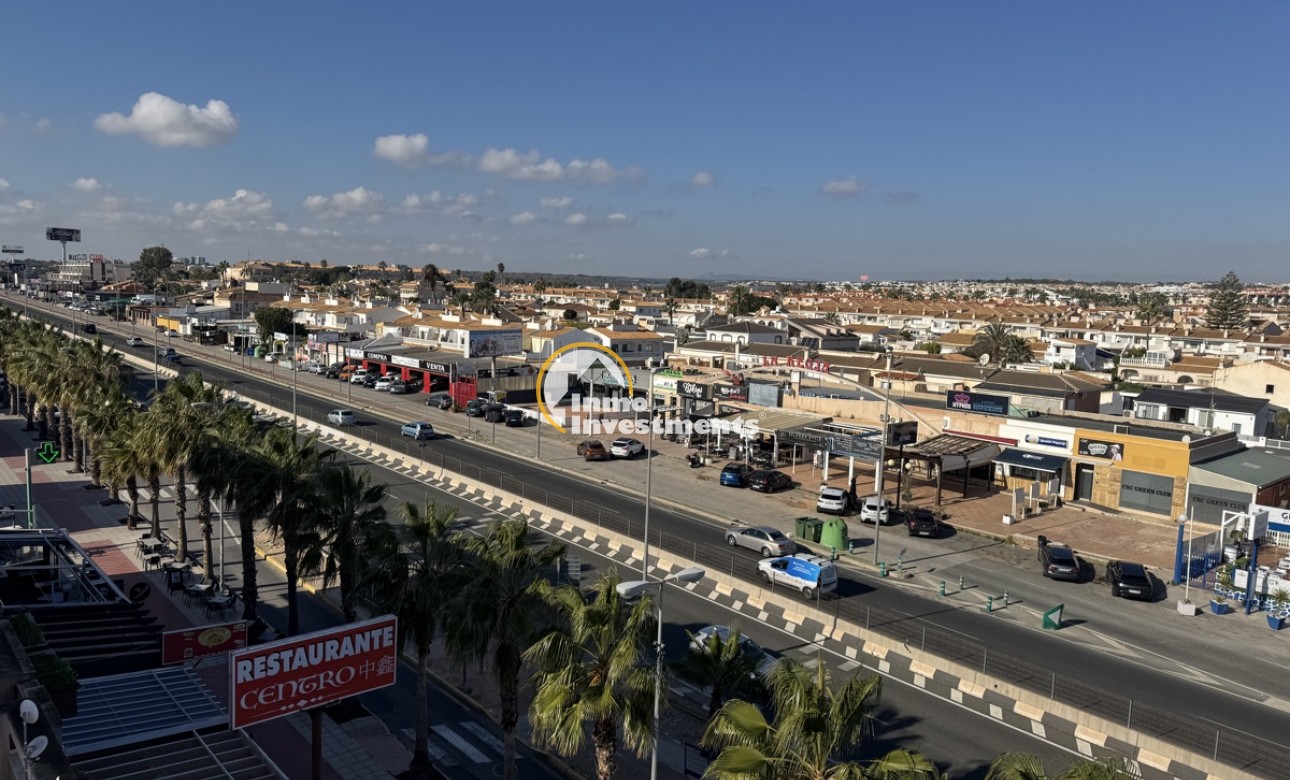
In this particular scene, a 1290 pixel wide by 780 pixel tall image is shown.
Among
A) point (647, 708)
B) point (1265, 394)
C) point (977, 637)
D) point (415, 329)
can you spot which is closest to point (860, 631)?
point (977, 637)

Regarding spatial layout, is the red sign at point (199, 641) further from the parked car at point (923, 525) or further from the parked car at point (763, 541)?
the parked car at point (923, 525)

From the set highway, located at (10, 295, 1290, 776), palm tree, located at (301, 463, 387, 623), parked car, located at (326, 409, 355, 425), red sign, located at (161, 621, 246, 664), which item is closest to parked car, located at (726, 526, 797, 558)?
highway, located at (10, 295, 1290, 776)

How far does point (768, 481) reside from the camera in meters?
44.7

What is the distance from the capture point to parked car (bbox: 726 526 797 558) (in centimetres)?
3266

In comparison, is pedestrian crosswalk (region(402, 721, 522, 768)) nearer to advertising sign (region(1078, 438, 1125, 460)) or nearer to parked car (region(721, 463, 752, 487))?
parked car (region(721, 463, 752, 487))

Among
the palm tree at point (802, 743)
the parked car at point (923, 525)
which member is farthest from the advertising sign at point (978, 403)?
the palm tree at point (802, 743)

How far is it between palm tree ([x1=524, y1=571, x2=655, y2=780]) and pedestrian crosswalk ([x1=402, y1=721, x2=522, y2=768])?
5092 millimetres

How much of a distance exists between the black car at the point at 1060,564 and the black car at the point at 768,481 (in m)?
14.7

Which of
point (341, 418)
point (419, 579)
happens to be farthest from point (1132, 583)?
point (341, 418)

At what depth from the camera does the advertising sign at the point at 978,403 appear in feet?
155

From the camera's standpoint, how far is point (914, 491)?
45.1 m

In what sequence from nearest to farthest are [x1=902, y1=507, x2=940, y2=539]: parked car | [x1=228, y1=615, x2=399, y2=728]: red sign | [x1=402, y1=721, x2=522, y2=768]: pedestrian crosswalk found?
[x1=228, y1=615, x2=399, y2=728]: red sign < [x1=402, y1=721, x2=522, y2=768]: pedestrian crosswalk < [x1=902, y1=507, x2=940, y2=539]: parked car

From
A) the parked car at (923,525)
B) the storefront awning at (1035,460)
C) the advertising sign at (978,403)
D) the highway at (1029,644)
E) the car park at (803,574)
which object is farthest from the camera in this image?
the advertising sign at (978,403)

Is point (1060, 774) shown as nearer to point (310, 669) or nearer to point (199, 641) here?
point (310, 669)
